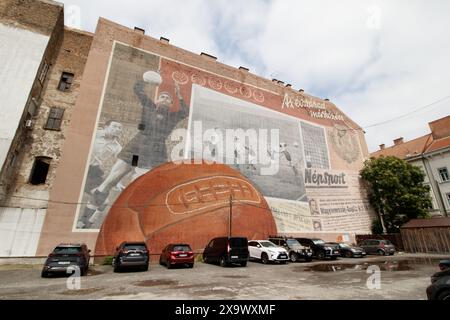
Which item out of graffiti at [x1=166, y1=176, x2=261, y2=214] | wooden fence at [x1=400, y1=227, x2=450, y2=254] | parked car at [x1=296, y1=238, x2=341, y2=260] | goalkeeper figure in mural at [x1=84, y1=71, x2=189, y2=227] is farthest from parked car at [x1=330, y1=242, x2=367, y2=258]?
goalkeeper figure in mural at [x1=84, y1=71, x2=189, y2=227]

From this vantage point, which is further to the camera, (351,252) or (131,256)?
(351,252)

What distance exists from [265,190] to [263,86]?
14.8m

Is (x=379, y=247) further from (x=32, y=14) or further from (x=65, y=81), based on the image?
(x=32, y=14)

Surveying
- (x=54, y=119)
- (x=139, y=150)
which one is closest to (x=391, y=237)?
(x=139, y=150)

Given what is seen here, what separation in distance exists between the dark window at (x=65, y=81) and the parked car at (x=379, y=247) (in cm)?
3353

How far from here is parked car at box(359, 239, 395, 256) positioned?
2523 centimetres

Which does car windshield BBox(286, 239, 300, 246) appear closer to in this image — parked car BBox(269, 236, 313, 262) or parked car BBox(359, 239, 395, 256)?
parked car BBox(269, 236, 313, 262)

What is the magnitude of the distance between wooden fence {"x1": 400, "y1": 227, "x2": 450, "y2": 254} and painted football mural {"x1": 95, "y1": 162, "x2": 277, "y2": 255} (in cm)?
1595

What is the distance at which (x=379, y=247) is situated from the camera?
25734 millimetres

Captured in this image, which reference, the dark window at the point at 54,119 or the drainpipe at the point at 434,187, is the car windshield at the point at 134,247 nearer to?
the dark window at the point at 54,119

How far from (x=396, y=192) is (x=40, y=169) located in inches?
1513

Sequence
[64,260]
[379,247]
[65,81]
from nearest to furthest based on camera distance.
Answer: [64,260]
[65,81]
[379,247]

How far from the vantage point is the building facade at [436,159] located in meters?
32.6

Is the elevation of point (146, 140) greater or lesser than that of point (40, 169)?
greater
